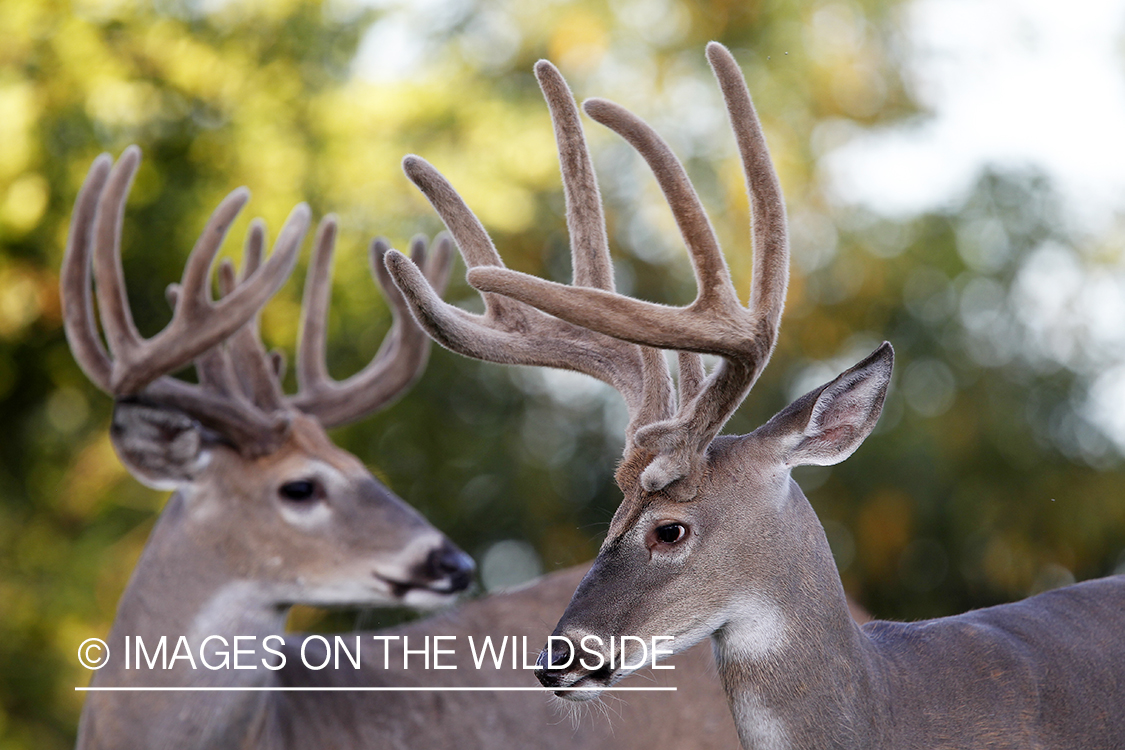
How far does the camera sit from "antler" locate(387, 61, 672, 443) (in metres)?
2.67

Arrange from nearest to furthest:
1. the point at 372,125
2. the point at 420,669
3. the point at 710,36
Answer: the point at 420,669 → the point at 372,125 → the point at 710,36

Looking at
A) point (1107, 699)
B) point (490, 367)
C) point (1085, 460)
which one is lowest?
point (490, 367)

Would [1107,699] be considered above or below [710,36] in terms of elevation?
above

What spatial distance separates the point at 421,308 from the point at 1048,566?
8.13 meters

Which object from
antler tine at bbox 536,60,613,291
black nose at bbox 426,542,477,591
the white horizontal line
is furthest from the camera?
black nose at bbox 426,542,477,591

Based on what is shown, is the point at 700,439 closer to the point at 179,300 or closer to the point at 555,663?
the point at 555,663

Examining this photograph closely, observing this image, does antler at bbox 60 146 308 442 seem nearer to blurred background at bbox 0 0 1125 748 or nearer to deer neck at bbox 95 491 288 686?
deer neck at bbox 95 491 288 686

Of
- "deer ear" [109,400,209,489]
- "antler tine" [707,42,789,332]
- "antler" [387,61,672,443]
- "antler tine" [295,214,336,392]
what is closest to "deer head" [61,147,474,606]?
"deer ear" [109,400,209,489]

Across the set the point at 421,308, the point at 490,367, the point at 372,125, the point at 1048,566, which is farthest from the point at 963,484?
the point at 421,308

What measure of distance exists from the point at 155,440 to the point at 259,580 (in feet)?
2.01

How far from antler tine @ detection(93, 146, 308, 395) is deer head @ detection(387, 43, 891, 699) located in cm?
182

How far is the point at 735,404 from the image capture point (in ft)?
8.08

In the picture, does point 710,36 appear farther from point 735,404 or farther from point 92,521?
point 735,404

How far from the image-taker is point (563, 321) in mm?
2859
